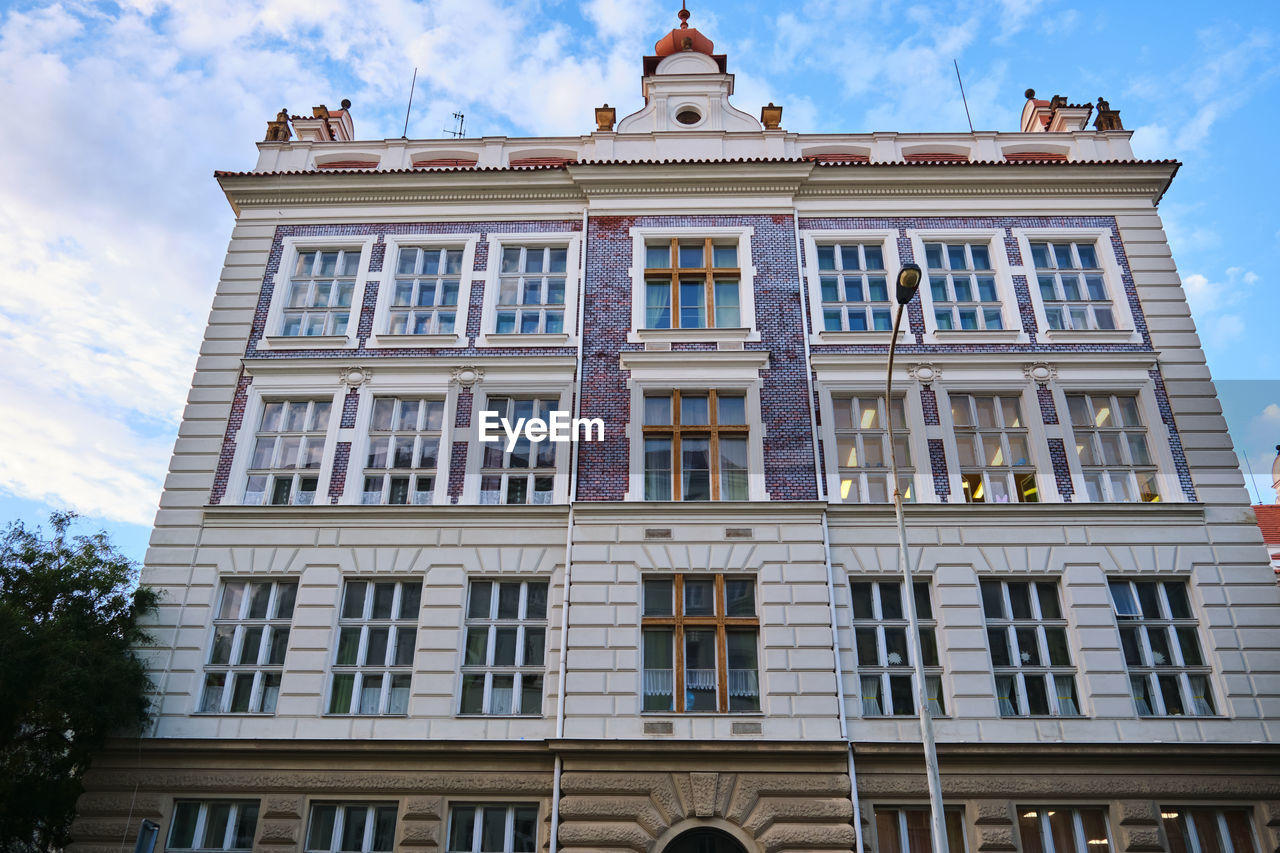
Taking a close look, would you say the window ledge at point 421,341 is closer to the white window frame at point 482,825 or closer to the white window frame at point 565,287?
the white window frame at point 565,287

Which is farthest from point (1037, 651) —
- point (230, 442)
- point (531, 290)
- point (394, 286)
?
point (230, 442)

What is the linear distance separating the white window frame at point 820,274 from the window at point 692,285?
181 cm

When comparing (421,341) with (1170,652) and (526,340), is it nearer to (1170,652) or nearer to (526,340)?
(526,340)

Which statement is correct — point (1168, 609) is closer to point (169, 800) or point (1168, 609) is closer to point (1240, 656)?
point (1240, 656)

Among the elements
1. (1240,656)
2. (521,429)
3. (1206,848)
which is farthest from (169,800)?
(1240,656)

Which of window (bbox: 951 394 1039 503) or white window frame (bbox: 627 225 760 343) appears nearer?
window (bbox: 951 394 1039 503)

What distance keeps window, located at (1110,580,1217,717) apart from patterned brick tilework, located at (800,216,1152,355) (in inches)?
232


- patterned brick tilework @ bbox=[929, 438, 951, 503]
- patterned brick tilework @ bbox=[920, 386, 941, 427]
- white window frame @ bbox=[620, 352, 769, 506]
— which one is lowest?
patterned brick tilework @ bbox=[929, 438, 951, 503]

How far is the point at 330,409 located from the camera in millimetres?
22391

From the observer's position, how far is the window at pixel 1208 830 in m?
17.5

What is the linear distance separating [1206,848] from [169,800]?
64.7 feet

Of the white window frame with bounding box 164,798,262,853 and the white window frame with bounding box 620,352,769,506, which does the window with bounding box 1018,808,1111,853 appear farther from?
the white window frame with bounding box 164,798,262,853

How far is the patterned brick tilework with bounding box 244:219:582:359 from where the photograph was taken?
22844 mm

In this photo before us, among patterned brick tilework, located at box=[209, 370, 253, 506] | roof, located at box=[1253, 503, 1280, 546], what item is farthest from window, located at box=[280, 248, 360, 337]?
roof, located at box=[1253, 503, 1280, 546]
